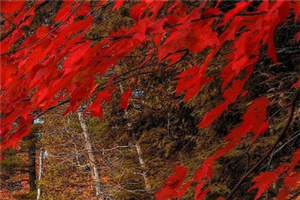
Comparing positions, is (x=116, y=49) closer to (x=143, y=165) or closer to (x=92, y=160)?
(x=143, y=165)

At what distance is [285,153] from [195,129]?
5.58 ft

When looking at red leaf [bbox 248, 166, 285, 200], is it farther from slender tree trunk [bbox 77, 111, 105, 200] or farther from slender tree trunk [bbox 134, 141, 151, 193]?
slender tree trunk [bbox 77, 111, 105, 200]

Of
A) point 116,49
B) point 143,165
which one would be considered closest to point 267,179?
point 116,49

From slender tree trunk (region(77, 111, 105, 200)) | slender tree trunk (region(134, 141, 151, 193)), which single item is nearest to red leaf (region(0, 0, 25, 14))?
slender tree trunk (region(134, 141, 151, 193))

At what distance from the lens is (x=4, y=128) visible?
1.62 meters

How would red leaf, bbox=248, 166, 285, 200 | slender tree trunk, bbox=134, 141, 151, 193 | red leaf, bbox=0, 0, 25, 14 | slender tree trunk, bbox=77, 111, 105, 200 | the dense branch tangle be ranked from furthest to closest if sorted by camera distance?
slender tree trunk, bbox=77, 111, 105, 200 → slender tree trunk, bbox=134, 141, 151, 193 → red leaf, bbox=248, 166, 285, 200 → red leaf, bbox=0, 0, 25, 14 → the dense branch tangle

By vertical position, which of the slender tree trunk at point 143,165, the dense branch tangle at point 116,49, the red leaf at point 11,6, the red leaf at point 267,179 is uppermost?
the red leaf at point 11,6

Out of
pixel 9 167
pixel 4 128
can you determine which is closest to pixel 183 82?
pixel 4 128

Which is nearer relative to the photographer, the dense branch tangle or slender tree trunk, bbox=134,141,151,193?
the dense branch tangle

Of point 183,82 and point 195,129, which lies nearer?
point 183,82

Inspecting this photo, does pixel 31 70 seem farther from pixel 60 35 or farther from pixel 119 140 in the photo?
pixel 119 140

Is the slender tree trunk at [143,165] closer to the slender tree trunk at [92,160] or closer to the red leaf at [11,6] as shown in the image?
the slender tree trunk at [92,160]

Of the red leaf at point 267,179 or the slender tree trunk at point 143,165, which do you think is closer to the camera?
the red leaf at point 267,179

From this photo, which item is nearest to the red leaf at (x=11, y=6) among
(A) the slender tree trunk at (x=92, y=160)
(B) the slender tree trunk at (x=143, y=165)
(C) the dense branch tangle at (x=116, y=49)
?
(C) the dense branch tangle at (x=116, y=49)
